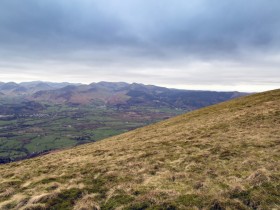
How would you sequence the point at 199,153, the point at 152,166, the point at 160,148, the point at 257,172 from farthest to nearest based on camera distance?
the point at 160,148
the point at 199,153
the point at 152,166
the point at 257,172

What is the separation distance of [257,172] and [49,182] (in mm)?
15411

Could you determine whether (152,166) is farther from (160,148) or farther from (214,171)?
(160,148)

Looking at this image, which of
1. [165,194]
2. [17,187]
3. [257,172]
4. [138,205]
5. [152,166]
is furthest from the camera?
[152,166]

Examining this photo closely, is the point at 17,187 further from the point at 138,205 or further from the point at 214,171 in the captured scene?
the point at 214,171

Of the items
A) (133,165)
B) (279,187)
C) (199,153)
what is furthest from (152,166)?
(279,187)

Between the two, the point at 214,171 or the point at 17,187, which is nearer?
the point at 214,171

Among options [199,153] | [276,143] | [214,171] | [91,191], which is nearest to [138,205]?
[91,191]

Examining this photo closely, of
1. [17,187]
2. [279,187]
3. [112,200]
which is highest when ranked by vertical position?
[279,187]

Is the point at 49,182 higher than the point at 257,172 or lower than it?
lower

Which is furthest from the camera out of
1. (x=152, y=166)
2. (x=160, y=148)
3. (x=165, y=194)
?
(x=160, y=148)

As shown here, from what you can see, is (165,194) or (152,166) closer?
(165,194)

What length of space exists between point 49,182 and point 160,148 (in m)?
12.4

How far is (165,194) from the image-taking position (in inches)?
570

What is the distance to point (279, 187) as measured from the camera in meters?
13.8
